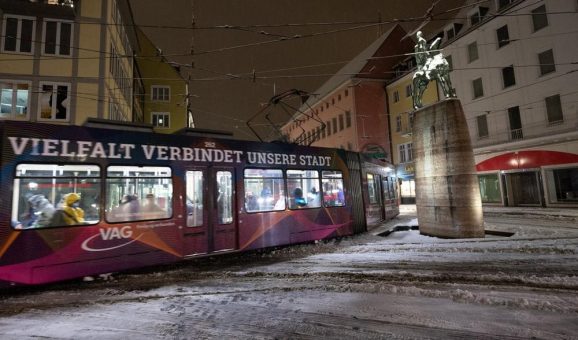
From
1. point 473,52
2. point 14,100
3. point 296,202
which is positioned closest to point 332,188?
point 296,202

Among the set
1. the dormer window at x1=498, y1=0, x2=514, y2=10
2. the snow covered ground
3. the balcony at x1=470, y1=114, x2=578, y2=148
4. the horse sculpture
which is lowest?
the snow covered ground

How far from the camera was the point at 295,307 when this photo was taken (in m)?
4.91

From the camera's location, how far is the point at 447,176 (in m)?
10.9

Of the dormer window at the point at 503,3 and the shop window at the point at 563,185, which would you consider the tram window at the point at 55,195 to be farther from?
the dormer window at the point at 503,3

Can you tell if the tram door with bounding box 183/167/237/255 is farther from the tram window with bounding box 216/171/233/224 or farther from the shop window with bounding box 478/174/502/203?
the shop window with bounding box 478/174/502/203

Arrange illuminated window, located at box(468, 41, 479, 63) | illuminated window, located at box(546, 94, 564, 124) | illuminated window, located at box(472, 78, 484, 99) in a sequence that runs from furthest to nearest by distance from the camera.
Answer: illuminated window, located at box(468, 41, 479, 63)
illuminated window, located at box(472, 78, 484, 99)
illuminated window, located at box(546, 94, 564, 124)

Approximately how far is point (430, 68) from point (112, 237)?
459 inches

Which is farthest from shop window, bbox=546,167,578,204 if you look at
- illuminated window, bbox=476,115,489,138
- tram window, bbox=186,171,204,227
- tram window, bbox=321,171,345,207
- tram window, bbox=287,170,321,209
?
tram window, bbox=186,171,204,227

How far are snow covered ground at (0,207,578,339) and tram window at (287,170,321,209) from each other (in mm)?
1877

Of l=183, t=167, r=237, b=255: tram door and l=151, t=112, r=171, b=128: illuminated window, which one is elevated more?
l=151, t=112, r=171, b=128: illuminated window

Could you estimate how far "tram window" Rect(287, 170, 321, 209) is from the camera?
31.6ft

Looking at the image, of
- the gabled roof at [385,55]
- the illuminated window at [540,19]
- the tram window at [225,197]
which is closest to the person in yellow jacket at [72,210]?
the tram window at [225,197]

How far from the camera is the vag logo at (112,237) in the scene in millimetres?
6305

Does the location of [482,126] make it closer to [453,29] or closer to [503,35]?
[503,35]
